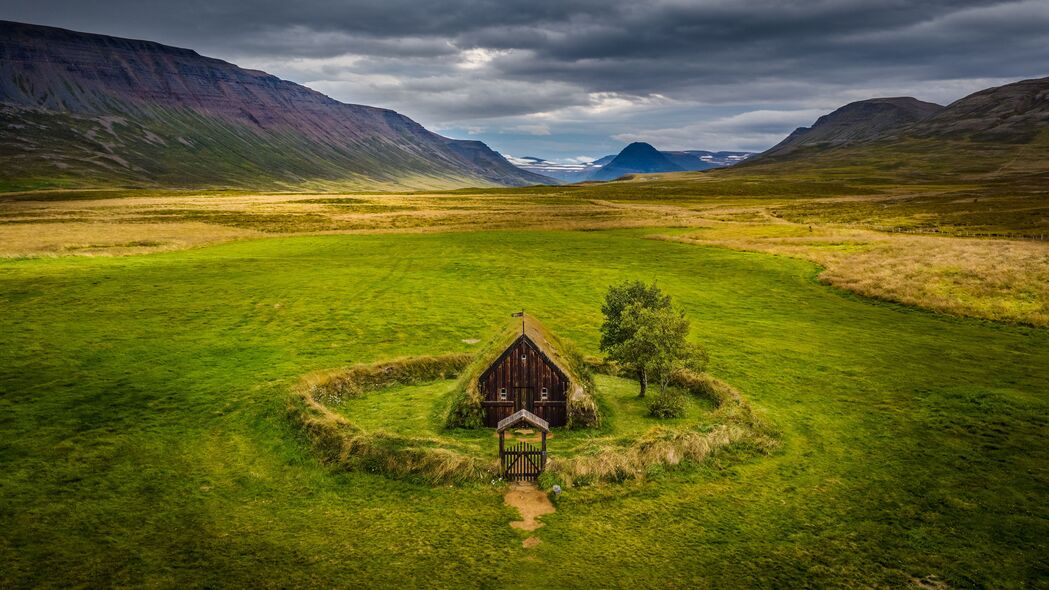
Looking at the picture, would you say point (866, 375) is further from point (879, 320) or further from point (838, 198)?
point (838, 198)

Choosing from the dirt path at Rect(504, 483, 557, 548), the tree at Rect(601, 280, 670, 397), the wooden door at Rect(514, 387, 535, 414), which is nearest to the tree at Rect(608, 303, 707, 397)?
the tree at Rect(601, 280, 670, 397)

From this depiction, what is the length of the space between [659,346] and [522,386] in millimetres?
8158

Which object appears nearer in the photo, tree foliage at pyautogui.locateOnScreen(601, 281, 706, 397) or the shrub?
the shrub

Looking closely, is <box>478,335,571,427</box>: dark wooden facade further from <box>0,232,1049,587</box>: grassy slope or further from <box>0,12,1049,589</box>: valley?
<box>0,232,1049,587</box>: grassy slope

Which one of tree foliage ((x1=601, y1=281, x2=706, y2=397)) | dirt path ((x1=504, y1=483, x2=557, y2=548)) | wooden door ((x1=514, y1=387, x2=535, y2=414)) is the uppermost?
tree foliage ((x1=601, y1=281, x2=706, y2=397))

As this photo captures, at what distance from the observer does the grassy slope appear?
19469 millimetres

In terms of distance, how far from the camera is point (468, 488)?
963 inches

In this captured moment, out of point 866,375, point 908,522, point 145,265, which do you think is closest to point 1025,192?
point 866,375

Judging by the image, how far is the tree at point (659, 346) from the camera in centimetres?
3375

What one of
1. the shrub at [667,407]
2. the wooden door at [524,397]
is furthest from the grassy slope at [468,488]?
the wooden door at [524,397]

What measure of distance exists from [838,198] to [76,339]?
653 ft

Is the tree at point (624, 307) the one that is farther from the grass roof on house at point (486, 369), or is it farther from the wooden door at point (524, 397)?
the wooden door at point (524, 397)

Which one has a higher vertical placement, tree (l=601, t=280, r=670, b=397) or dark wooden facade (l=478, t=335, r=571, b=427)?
tree (l=601, t=280, r=670, b=397)

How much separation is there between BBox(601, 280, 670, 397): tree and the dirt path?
1333cm
